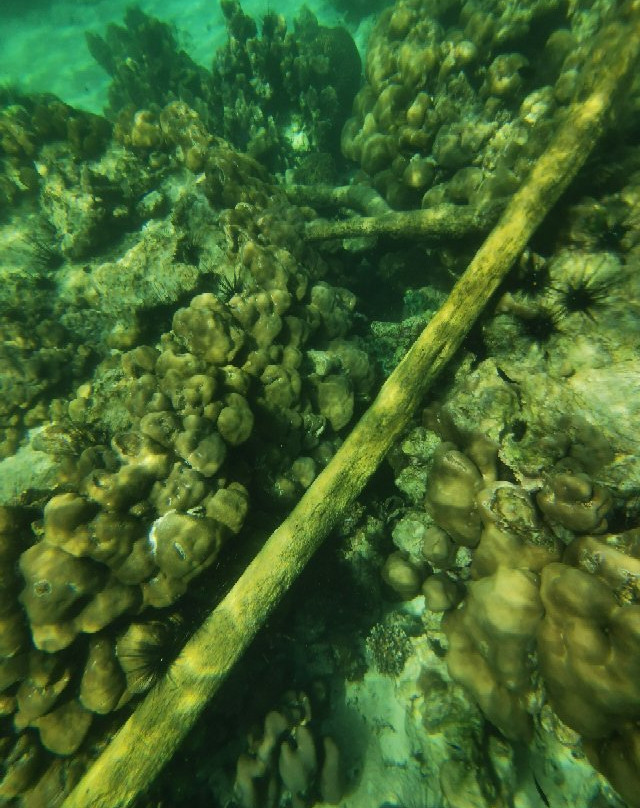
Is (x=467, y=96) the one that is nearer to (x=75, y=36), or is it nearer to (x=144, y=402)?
(x=144, y=402)

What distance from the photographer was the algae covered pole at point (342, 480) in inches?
107

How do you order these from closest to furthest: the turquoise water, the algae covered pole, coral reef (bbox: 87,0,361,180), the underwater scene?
the algae covered pole < the underwater scene < coral reef (bbox: 87,0,361,180) < the turquoise water

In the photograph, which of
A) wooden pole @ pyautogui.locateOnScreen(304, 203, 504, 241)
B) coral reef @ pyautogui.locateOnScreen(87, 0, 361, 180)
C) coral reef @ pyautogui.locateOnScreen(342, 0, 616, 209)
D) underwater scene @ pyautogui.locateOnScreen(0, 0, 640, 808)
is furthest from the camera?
coral reef @ pyautogui.locateOnScreen(87, 0, 361, 180)

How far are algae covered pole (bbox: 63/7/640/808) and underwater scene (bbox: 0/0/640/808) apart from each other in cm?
2

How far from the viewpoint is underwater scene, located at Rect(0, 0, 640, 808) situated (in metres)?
2.88

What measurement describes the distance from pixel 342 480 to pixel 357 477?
0.16m

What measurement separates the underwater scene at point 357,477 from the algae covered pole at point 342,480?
0.02 m

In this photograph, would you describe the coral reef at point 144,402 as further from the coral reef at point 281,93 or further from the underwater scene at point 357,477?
the coral reef at point 281,93

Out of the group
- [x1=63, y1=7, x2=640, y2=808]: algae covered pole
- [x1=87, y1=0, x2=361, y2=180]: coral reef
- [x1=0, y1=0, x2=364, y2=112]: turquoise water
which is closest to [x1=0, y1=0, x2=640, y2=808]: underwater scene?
[x1=63, y1=7, x2=640, y2=808]: algae covered pole

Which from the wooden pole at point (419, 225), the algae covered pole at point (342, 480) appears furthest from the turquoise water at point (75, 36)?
the algae covered pole at point (342, 480)

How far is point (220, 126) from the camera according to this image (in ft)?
32.5

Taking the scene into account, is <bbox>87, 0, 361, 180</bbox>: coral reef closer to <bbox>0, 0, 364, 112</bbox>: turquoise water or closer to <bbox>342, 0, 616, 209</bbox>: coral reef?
<bbox>342, 0, 616, 209</bbox>: coral reef

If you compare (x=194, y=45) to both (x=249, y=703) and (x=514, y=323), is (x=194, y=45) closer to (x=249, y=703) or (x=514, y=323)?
(x=514, y=323)

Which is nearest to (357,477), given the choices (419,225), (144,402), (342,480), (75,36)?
(342,480)
